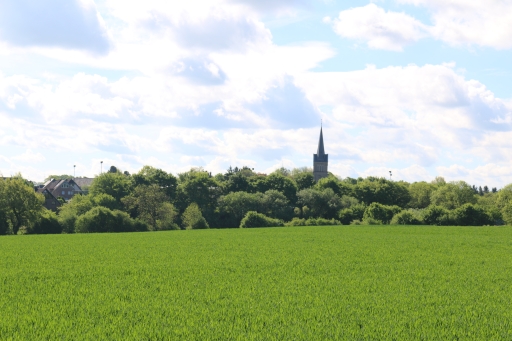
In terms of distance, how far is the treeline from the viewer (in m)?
80.1

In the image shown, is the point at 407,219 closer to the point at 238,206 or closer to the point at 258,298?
the point at 238,206

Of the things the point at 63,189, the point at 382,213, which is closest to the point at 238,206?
the point at 382,213

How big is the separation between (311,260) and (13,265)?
1562cm

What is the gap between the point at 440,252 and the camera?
3597 centimetres

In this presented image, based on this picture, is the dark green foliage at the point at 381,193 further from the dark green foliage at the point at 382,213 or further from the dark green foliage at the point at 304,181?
the dark green foliage at the point at 382,213

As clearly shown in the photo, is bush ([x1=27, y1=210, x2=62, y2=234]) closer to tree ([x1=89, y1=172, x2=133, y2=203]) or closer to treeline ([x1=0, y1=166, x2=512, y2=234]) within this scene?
treeline ([x1=0, y1=166, x2=512, y2=234])

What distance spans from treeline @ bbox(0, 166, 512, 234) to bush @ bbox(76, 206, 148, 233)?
0.45 ft

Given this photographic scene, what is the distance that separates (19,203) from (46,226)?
17.3ft

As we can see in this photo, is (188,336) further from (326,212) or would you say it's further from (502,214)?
(326,212)

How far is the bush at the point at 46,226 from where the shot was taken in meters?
80.4

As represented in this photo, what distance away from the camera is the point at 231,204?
10850 centimetres

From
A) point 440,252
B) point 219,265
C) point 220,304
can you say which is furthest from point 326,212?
point 220,304

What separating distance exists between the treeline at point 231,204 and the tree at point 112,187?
20 cm

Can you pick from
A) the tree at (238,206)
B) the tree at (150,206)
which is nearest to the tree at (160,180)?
the tree at (238,206)
